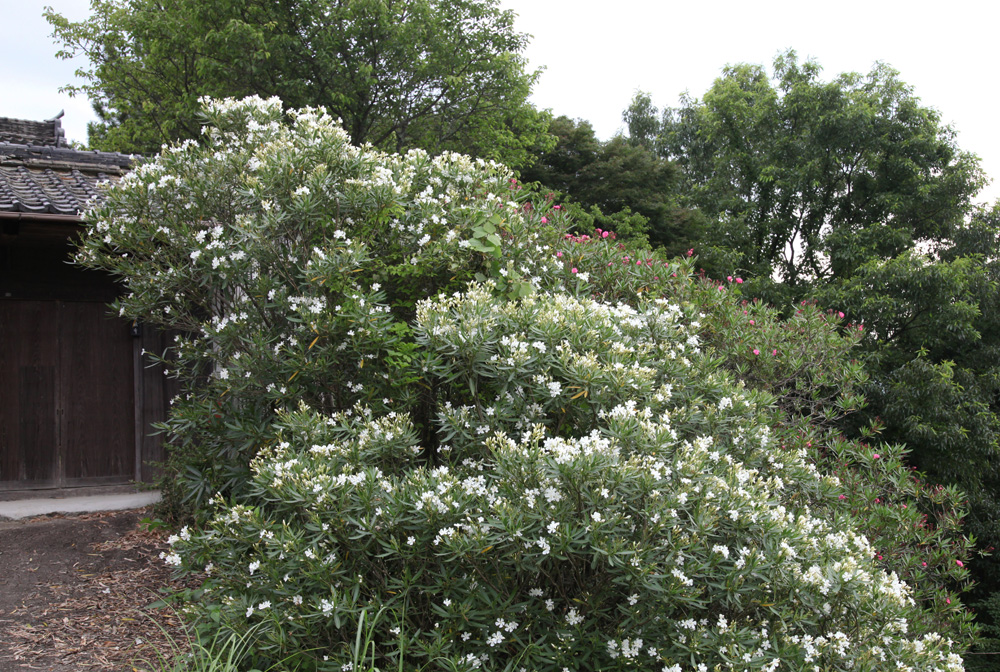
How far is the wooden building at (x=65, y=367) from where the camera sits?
771cm

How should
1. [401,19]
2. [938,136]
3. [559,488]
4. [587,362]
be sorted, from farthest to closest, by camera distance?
[938,136] < [401,19] < [587,362] < [559,488]

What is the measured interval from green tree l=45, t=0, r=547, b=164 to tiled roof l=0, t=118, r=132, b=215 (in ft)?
20.3

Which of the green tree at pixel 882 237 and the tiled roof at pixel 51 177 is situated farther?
the green tree at pixel 882 237

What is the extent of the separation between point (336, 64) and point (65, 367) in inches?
351

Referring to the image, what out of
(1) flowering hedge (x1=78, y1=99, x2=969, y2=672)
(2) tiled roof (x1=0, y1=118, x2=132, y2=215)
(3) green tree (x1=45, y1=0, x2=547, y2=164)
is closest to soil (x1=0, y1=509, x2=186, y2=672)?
(1) flowering hedge (x1=78, y1=99, x2=969, y2=672)

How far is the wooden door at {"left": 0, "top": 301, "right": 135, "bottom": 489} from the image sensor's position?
7.74 meters

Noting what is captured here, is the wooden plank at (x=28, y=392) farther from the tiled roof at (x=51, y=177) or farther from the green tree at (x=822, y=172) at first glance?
the green tree at (x=822, y=172)

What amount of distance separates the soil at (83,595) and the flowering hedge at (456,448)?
2.54 ft

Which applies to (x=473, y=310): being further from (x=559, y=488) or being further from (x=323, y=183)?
(x=323, y=183)

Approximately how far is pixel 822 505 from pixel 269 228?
4.08 metres

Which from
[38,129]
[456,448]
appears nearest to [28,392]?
[456,448]

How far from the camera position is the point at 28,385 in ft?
25.7

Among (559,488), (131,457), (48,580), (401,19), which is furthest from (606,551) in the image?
(401,19)

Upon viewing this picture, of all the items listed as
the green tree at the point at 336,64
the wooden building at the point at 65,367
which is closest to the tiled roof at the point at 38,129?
the green tree at the point at 336,64
